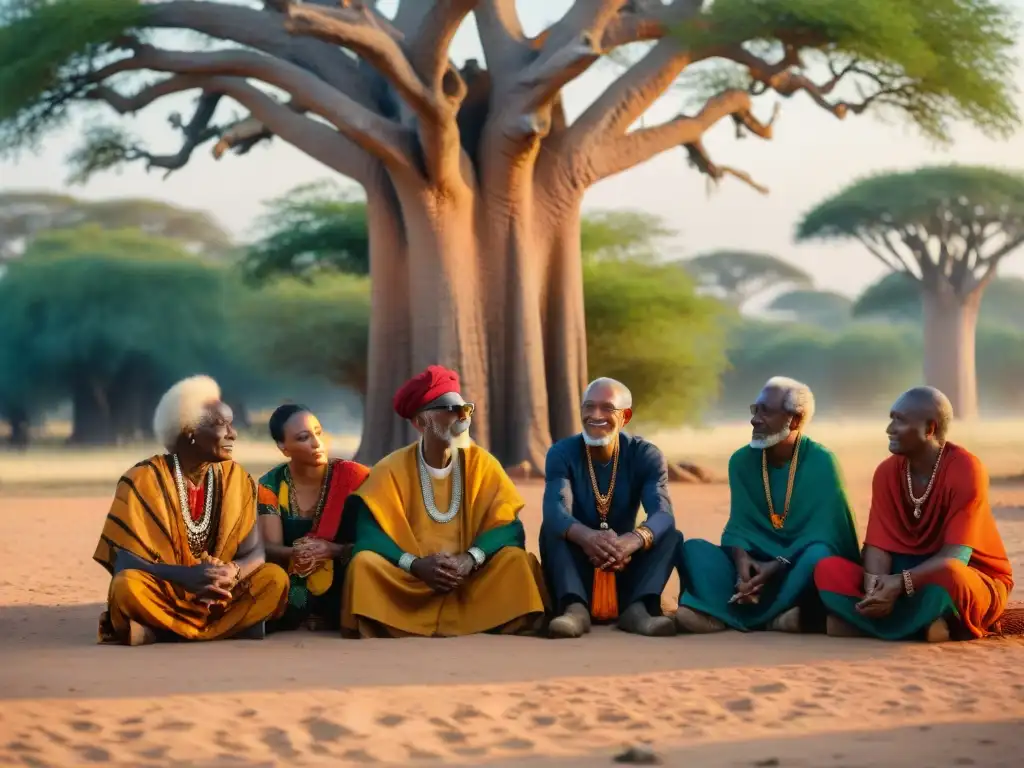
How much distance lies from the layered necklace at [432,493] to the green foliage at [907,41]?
1010cm

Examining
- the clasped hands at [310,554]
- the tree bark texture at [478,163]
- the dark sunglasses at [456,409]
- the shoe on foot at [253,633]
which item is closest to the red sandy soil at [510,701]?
the shoe on foot at [253,633]

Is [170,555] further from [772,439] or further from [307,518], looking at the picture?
[772,439]

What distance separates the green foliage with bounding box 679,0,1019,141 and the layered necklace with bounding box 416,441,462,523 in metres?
10.1

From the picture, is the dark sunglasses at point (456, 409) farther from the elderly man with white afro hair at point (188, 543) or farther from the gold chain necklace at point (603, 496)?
the elderly man with white afro hair at point (188, 543)

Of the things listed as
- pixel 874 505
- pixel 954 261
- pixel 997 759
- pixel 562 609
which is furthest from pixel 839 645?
pixel 954 261

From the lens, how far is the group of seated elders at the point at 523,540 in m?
6.43

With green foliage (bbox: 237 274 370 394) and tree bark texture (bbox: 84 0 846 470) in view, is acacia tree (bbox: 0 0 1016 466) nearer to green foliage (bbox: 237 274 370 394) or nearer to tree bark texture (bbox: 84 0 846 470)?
tree bark texture (bbox: 84 0 846 470)

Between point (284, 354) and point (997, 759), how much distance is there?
2414 centimetres

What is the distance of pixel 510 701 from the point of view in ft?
17.1

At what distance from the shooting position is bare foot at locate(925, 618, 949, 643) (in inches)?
253

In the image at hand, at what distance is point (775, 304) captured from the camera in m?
56.1

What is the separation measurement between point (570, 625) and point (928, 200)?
29867 mm

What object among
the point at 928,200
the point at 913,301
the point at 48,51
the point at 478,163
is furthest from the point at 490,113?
the point at 913,301

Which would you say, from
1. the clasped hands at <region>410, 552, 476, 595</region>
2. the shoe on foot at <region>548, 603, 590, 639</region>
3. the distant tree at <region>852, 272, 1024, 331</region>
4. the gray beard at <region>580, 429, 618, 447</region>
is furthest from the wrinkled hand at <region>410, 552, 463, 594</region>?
the distant tree at <region>852, 272, 1024, 331</region>
